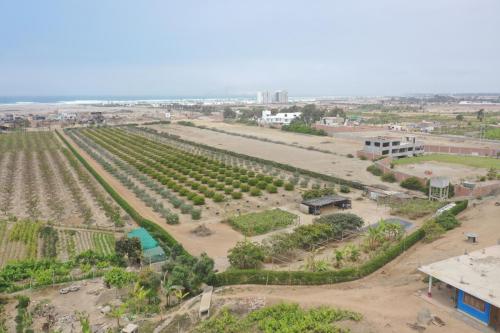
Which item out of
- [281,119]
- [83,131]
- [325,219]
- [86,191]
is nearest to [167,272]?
[325,219]

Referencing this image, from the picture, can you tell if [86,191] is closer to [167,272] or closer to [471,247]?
[167,272]

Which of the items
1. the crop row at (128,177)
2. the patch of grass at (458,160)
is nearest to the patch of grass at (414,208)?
the crop row at (128,177)

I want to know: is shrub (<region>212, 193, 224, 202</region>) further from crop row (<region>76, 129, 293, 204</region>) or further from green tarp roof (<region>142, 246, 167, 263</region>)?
green tarp roof (<region>142, 246, 167, 263</region>)

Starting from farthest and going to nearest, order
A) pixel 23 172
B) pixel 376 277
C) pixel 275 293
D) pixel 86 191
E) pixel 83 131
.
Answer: pixel 83 131 → pixel 23 172 → pixel 86 191 → pixel 376 277 → pixel 275 293

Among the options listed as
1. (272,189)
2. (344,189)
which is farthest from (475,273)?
(272,189)

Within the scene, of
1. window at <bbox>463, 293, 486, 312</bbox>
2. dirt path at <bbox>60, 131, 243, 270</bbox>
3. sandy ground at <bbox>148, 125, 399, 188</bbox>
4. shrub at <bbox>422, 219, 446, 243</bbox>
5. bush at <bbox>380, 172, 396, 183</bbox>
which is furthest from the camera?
sandy ground at <bbox>148, 125, 399, 188</bbox>

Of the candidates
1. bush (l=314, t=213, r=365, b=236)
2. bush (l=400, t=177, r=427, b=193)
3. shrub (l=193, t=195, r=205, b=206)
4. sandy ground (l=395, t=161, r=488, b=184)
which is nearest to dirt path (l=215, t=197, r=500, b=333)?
bush (l=314, t=213, r=365, b=236)
